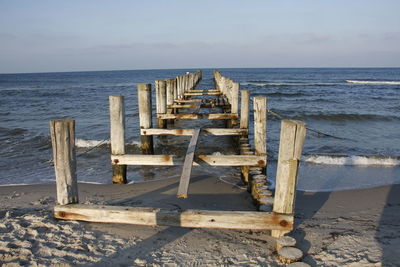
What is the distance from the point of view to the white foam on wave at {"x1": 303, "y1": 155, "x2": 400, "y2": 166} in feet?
25.2

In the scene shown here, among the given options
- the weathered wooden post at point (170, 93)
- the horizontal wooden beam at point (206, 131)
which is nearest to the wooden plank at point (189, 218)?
the horizontal wooden beam at point (206, 131)

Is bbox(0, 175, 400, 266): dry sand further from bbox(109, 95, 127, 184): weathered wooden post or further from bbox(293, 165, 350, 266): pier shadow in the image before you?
bbox(109, 95, 127, 184): weathered wooden post

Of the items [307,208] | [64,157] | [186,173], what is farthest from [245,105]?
[64,157]

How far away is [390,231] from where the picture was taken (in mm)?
4113

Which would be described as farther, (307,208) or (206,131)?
(206,131)

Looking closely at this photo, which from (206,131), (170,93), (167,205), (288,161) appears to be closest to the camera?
(288,161)

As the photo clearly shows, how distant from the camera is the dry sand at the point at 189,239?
3.21 m

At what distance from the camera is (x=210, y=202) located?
5184mm

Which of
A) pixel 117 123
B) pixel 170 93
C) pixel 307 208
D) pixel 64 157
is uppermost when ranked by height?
pixel 170 93

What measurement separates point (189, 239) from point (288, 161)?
1480mm

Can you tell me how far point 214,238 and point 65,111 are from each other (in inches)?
674

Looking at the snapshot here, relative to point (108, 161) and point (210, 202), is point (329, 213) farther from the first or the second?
point (108, 161)

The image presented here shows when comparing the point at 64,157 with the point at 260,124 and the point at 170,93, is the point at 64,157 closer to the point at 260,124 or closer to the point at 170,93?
the point at 260,124

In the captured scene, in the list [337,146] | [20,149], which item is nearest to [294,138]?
[337,146]
